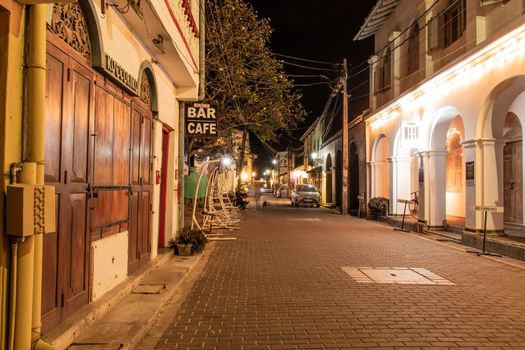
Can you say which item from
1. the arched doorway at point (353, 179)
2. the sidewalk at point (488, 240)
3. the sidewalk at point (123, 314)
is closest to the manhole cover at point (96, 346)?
the sidewalk at point (123, 314)

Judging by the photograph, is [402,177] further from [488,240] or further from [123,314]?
[123,314]

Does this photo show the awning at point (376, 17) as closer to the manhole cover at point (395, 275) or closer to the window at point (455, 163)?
the window at point (455, 163)

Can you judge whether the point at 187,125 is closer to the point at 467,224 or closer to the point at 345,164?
the point at 467,224

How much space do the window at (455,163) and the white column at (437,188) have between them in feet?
9.34

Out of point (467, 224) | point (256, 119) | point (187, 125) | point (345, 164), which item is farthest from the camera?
point (345, 164)

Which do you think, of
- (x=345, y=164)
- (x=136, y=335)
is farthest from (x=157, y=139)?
(x=345, y=164)

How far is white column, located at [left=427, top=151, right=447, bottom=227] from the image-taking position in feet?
50.4

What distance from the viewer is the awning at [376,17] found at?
20188 mm

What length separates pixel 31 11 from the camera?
368cm

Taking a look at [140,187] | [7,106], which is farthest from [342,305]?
[7,106]

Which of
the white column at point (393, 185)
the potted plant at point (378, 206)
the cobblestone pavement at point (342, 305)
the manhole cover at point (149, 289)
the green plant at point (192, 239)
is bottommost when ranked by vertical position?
the cobblestone pavement at point (342, 305)

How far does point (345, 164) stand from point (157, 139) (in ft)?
57.4

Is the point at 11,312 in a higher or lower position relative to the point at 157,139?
lower

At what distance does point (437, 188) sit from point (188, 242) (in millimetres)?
9482
